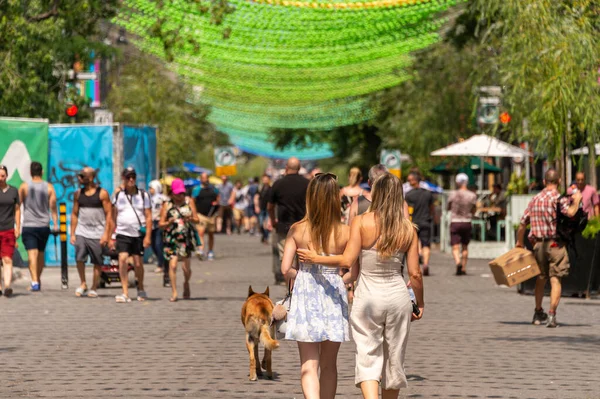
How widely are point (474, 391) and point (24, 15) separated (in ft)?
60.9

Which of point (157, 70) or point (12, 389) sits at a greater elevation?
point (157, 70)

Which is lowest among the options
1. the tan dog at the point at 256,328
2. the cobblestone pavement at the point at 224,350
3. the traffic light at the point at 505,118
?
the cobblestone pavement at the point at 224,350

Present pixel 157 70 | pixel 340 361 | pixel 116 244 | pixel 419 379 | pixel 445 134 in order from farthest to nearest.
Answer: pixel 157 70
pixel 445 134
pixel 116 244
pixel 340 361
pixel 419 379

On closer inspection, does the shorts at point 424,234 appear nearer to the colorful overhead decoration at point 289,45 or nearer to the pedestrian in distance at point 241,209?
the colorful overhead decoration at point 289,45

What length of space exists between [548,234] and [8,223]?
7.66m

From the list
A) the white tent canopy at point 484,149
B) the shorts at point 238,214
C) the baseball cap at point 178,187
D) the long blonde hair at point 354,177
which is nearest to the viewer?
the long blonde hair at point 354,177

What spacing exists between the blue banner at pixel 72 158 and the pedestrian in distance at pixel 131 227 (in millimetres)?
6311

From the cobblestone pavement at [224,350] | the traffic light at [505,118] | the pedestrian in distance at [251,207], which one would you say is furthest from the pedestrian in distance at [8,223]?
the pedestrian in distance at [251,207]

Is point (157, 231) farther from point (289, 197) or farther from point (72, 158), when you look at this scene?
point (289, 197)

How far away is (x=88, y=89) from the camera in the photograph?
2160 inches

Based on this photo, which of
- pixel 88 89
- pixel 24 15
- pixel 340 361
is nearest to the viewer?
pixel 340 361

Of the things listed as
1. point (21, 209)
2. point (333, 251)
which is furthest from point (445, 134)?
point (333, 251)

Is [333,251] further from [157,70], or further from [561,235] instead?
[157,70]

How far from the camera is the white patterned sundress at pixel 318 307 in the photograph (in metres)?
8.02
